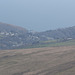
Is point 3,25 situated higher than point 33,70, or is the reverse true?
point 3,25

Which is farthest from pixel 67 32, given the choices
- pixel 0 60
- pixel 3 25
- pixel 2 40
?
pixel 0 60

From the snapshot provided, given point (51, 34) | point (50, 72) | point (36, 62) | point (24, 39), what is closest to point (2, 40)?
point (24, 39)

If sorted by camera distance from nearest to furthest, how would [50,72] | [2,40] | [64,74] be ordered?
1. [64,74]
2. [50,72]
3. [2,40]

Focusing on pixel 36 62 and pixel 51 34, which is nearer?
pixel 36 62

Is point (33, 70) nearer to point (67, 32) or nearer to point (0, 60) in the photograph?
point (0, 60)

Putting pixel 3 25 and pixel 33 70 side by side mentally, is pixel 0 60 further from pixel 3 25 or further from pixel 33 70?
pixel 3 25

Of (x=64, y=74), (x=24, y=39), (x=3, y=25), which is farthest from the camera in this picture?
(x=3, y=25)
